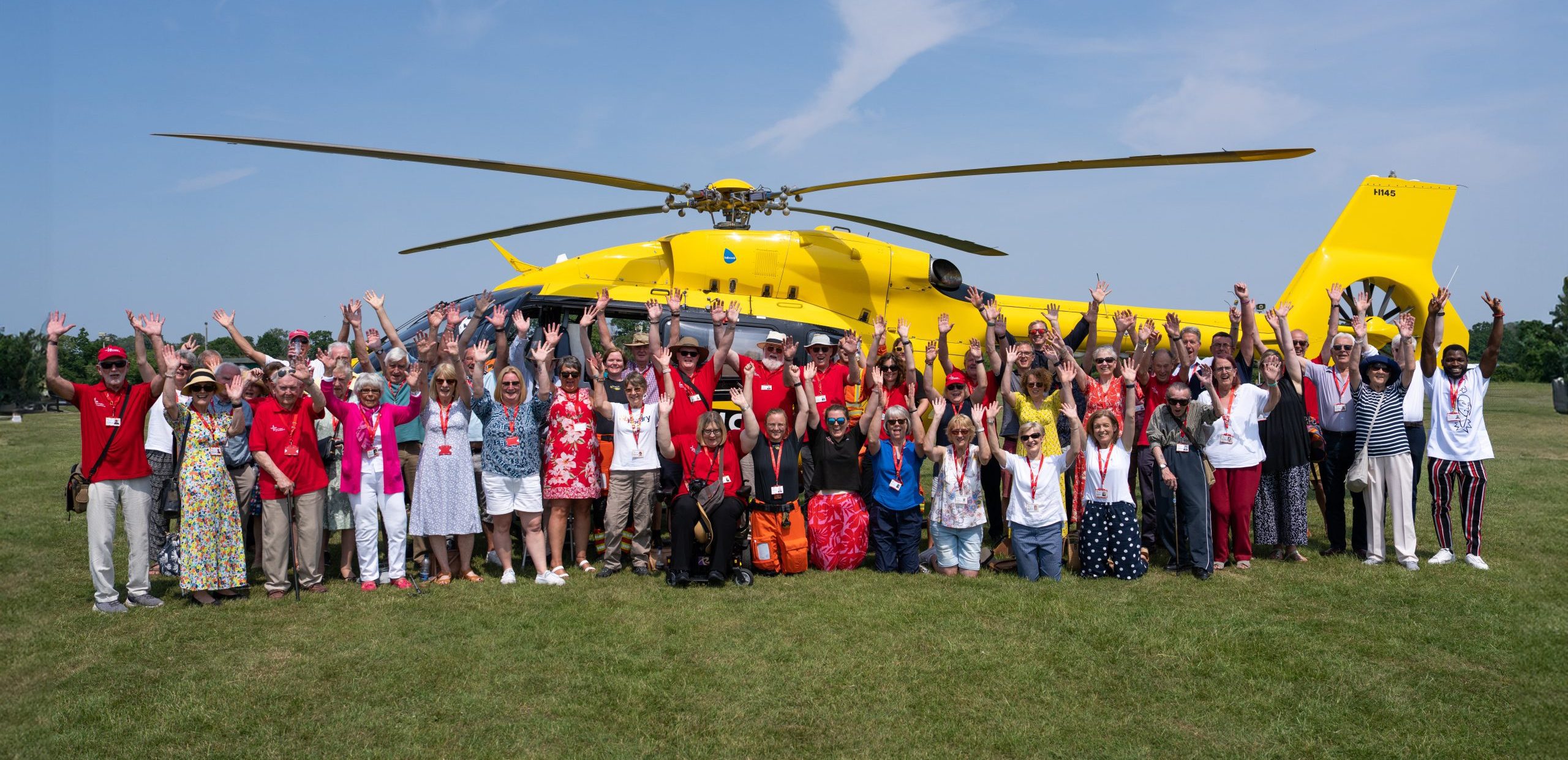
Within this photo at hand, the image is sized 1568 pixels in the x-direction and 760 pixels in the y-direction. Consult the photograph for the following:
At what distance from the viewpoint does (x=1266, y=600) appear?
629cm

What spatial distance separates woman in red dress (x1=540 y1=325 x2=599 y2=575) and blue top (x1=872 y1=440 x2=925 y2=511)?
2.13 meters

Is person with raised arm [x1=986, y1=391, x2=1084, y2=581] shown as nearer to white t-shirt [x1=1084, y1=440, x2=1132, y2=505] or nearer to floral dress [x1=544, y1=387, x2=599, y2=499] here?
white t-shirt [x1=1084, y1=440, x2=1132, y2=505]

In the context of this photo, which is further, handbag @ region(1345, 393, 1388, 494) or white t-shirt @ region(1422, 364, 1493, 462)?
handbag @ region(1345, 393, 1388, 494)

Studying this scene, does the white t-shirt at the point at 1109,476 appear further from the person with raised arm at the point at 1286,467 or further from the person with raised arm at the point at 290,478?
the person with raised arm at the point at 290,478

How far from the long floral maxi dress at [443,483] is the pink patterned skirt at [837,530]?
2498 mm

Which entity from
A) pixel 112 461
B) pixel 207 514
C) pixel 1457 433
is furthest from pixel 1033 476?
pixel 112 461

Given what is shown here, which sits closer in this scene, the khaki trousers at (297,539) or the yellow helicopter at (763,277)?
the khaki trousers at (297,539)

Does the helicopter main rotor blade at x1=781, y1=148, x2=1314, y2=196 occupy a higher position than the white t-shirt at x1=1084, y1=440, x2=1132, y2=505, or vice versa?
the helicopter main rotor blade at x1=781, y1=148, x2=1314, y2=196

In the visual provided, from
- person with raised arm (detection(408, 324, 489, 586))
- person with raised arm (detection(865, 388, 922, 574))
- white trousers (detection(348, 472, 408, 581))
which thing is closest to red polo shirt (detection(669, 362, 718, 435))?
person with raised arm (detection(865, 388, 922, 574))

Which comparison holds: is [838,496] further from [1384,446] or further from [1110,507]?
[1384,446]

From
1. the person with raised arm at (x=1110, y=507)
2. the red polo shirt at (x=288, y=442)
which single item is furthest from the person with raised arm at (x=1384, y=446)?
the red polo shirt at (x=288, y=442)

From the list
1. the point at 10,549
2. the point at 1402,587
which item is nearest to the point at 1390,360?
the point at 1402,587

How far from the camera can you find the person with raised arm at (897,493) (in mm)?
7020

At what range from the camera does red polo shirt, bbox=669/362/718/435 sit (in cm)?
707
